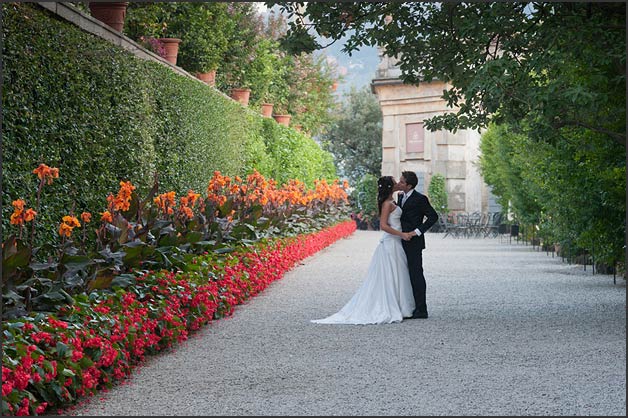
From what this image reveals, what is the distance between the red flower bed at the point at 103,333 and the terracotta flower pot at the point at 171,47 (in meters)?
5.66

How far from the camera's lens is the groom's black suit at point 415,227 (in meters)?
10.5

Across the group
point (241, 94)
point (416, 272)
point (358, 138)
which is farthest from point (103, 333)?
point (358, 138)

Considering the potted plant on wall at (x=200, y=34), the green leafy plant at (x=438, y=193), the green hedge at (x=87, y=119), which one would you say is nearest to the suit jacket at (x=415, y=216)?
the green hedge at (x=87, y=119)

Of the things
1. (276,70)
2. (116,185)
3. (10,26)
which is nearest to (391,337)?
(116,185)

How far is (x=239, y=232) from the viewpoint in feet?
44.1

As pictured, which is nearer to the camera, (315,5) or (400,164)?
(315,5)

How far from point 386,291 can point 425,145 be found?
29.4m

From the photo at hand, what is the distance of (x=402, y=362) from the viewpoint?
24.6 feet

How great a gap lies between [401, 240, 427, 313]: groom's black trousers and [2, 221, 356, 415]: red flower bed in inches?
73.0

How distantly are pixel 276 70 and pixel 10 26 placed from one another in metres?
19.8

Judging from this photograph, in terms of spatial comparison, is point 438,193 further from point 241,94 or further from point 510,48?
point 510,48

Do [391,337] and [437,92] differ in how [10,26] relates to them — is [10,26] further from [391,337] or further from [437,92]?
[437,92]

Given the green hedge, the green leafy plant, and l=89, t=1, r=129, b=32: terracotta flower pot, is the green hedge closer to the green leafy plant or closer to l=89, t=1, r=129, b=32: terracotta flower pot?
l=89, t=1, r=129, b=32: terracotta flower pot

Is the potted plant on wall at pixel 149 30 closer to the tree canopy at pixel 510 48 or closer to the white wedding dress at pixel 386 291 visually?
the tree canopy at pixel 510 48
